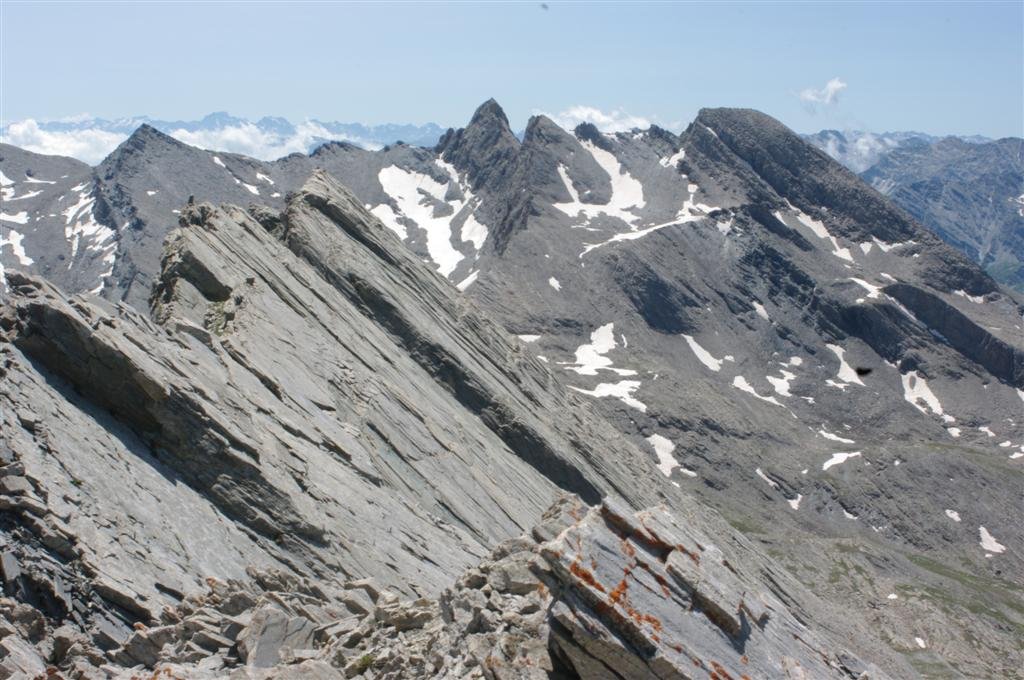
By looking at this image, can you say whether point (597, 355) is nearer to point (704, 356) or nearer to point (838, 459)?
point (704, 356)

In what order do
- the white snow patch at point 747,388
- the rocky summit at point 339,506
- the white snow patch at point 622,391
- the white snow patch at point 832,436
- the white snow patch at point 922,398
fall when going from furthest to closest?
the white snow patch at point 922,398, the white snow patch at point 747,388, the white snow patch at point 832,436, the white snow patch at point 622,391, the rocky summit at point 339,506

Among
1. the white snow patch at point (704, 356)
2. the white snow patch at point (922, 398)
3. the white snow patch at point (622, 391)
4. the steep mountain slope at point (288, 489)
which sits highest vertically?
the white snow patch at point (922, 398)

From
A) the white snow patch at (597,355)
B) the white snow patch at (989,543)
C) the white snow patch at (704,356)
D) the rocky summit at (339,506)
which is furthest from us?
the white snow patch at (704,356)

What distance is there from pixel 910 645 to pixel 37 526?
89241 mm

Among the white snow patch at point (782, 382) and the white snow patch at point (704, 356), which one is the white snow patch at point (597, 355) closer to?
the white snow patch at point (704, 356)

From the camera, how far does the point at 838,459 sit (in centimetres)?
15750

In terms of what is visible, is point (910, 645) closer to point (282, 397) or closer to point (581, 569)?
point (282, 397)

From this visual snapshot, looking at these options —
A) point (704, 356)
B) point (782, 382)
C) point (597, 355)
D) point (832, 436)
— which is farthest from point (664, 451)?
point (782, 382)

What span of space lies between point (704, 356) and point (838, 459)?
43254mm

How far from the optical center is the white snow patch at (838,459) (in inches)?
6078

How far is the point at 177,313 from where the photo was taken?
4253 cm

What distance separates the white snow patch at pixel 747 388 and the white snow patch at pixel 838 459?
21.5 m

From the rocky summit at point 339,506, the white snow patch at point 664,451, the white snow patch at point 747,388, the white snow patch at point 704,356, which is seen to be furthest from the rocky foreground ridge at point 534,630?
the white snow patch at point 704,356

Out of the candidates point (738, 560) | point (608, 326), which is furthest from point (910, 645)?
point (608, 326)
